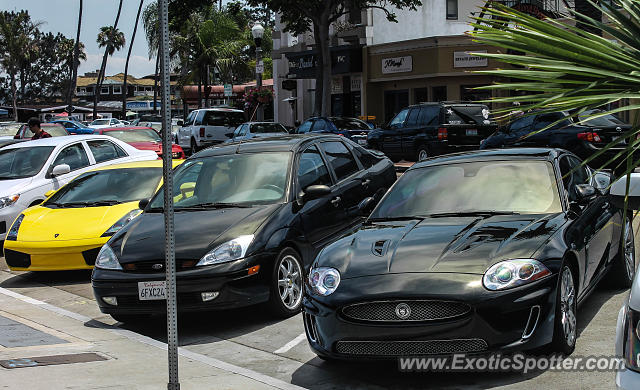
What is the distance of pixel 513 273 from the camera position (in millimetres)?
5672

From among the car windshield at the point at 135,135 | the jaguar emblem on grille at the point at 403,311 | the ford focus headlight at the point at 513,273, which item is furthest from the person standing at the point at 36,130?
Answer: the ford focus headlight at the point at 513,273

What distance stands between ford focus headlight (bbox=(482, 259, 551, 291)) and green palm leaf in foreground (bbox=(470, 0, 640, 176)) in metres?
1.94

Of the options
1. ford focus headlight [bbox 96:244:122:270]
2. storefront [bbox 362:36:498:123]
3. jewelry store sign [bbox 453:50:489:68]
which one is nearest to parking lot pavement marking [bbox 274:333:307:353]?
ford focus headlight [bbox 96:244:122:270]

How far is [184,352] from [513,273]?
2.72 m

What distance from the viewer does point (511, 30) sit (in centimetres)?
376

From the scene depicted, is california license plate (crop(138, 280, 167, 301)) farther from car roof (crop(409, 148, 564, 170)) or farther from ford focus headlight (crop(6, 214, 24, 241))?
ford focus headlight (crop(6, 214, 24, 241))

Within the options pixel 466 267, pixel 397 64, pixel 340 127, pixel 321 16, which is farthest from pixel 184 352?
pixel 397 64

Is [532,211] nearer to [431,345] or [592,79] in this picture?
[431,345]

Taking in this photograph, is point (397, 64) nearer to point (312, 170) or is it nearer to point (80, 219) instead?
point (80, 219)

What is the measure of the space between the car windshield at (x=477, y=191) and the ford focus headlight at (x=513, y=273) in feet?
3.50

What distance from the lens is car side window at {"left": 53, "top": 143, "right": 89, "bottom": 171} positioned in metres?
14.1

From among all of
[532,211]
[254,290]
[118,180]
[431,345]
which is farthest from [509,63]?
[118,180]

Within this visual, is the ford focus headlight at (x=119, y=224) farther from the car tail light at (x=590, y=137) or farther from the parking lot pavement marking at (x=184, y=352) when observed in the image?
the car tail light at (x=590, y=137)

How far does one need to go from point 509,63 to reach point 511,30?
165 mm
